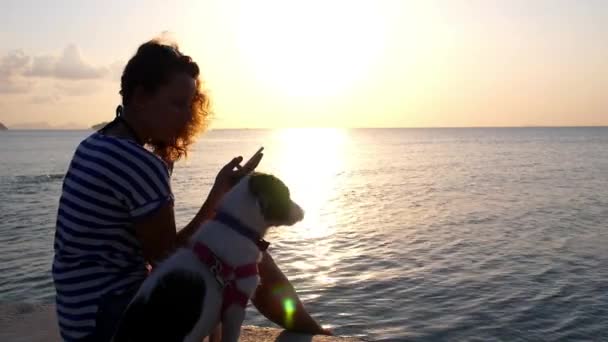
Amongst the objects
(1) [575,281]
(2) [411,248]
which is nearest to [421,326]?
(1) [575,281]

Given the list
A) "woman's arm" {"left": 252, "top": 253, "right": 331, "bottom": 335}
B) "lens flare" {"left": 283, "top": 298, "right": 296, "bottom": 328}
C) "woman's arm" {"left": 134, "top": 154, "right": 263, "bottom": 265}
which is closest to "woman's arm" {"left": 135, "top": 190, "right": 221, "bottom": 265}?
"woman's arm" {"left": 134, "top": 154, "right": 263, "bottom": 265}

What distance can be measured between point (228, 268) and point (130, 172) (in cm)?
76

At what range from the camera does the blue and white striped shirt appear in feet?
8.81

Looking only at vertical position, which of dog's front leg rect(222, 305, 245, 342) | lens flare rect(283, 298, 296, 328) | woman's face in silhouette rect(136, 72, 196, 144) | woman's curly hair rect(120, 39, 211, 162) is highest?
woman's curly hair rect(120, 39, 211, 162)

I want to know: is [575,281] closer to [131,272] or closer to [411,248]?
[411,248]

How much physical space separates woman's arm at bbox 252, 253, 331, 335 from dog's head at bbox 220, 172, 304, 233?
3.91 feet

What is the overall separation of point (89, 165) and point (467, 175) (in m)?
33.1

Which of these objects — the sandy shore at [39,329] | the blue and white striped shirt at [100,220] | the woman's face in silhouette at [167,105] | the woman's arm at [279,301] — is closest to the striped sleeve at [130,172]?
the blue and white striped shirt at [100,220]

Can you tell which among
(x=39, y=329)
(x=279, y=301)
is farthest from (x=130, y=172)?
(x=39, y=329)

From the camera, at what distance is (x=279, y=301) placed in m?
4.75

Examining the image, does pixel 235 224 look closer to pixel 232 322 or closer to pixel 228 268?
pixel 228 268

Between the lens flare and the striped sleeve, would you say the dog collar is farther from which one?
the lens flare

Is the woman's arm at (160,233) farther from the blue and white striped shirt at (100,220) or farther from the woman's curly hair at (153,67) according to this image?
the woman's curly hair at (153,67)

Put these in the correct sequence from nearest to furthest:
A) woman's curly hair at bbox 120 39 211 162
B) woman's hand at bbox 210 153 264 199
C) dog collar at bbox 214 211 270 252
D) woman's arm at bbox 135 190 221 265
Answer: woman's arm at bbox 135 190 221 265
woman's curly hair at bbox 120 39 211 162
dog collar at bbox 214 211 270 252
woman's hand at bbox 210 153 264 199
